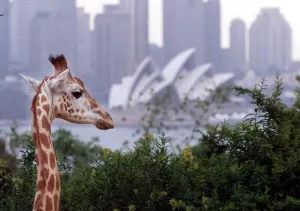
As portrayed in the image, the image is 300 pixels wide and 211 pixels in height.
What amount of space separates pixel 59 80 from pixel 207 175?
1.22 metres

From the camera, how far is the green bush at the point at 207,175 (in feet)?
10.8

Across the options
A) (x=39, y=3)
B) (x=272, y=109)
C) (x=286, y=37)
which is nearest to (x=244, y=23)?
(x=286, y=37)

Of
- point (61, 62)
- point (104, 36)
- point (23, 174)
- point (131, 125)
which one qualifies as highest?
point (104, 36)

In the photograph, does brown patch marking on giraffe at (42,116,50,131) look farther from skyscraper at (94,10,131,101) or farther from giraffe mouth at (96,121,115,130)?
skyscraper at (94,10,131,101)

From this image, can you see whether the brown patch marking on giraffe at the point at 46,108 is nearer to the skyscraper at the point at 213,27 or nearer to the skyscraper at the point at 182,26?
the skyscraper at the point at 182,26

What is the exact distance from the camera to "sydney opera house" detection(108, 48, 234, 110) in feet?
71.7

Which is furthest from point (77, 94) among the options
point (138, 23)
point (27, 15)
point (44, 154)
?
point (138, 23)

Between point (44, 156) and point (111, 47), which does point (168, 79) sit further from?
point (44, 156)

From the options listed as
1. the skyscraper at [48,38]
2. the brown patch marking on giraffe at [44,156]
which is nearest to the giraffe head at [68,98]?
the brown patch marking on giraffe at [44,156]

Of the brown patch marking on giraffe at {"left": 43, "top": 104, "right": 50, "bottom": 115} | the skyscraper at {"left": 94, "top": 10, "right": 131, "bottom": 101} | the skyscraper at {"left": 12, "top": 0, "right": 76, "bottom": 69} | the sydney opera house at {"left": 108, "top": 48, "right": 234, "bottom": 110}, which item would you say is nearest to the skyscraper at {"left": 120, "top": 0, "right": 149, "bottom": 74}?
the skyscraper at {"left": 94, "top": 10, "right": 131, "bottom": 101}

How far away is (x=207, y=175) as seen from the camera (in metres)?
3.48

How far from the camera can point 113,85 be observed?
24.1 metres

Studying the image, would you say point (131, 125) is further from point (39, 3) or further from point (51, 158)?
point (51, 158)

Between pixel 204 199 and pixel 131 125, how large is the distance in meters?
16.6
